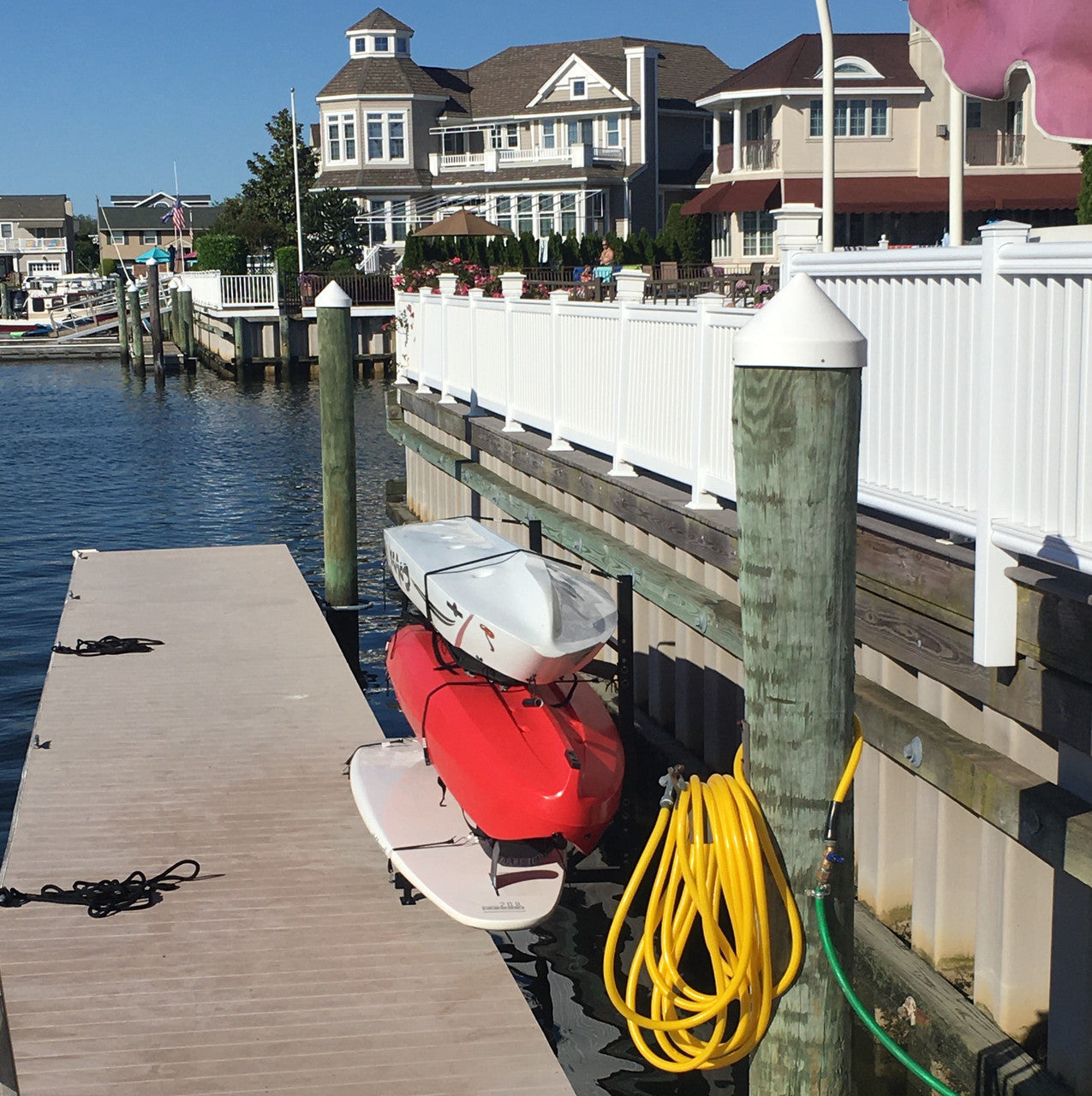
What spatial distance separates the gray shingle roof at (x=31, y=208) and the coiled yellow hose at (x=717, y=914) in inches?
6090

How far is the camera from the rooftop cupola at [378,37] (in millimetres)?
67625

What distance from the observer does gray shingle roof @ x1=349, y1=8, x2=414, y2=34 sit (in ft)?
222

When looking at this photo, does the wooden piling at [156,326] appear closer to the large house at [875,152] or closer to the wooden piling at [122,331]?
the wooden piling at [122,331]

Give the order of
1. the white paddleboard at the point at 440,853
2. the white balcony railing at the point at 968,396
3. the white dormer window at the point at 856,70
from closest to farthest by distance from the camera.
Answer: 1. the white balcony railing at the point at 968,396
2. the white paddleboard at the point at 440,853
3. the white dormer window at the point at 856,70

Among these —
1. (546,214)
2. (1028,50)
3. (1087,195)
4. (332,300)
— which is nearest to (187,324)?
(546,214)

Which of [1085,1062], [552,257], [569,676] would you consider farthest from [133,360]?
[1085,1062]

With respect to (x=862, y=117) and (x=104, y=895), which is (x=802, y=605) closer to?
(x=104, y=895)

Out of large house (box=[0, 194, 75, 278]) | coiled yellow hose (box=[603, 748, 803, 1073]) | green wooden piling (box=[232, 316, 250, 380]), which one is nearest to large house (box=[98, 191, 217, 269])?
large house (box=[0, 194, 75, 278])

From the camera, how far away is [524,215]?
63562 millimetres

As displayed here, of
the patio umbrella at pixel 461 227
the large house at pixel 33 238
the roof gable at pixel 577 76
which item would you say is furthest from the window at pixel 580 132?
the large house at pixel 33 238

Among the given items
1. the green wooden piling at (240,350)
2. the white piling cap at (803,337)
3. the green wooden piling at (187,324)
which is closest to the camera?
the white piling cap at (803,337)

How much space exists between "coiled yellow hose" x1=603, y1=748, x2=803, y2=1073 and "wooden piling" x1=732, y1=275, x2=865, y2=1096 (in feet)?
0.20

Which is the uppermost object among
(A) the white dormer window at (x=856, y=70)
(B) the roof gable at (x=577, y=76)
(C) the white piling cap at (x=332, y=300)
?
(B) the roof gable at (x=577, y=76)

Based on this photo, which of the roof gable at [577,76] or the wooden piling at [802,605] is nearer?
the wooden piling at [802,605]
